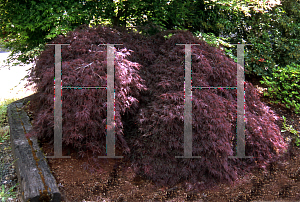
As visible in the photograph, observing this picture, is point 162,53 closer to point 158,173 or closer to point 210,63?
point 210,63

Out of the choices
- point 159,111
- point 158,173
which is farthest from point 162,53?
point 158,173

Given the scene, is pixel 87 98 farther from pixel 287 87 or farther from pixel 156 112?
pixel 287 87

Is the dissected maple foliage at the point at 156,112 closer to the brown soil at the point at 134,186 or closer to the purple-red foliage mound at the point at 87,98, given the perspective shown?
the purple-red foliage mound at the point at 87,98

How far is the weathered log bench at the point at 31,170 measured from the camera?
88.4 inches

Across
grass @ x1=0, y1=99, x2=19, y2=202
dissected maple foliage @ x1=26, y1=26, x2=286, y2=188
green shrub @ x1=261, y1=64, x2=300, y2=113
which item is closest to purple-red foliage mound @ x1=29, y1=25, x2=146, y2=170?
dissected maple foliage @ x1=26, y1=26, x2=286, y2=188

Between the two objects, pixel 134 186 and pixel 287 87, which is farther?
pixel 287 87

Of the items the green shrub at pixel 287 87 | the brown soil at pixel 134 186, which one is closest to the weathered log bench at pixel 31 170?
the brown soil at pixel 134 186

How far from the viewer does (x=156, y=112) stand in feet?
9.47

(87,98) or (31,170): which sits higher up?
(87,98)

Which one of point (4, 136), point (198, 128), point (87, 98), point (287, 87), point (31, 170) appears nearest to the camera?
point (31, 170)

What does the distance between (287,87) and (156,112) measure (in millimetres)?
2914

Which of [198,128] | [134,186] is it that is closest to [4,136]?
[134,186]

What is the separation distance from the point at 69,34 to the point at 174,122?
1.93m

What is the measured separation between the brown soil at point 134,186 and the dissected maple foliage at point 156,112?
117mm
